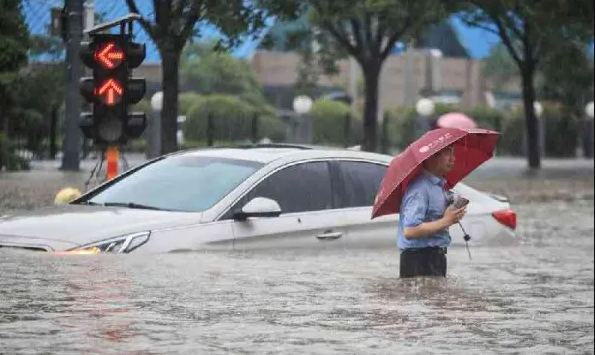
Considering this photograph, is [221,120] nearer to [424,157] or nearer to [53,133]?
[53,133]

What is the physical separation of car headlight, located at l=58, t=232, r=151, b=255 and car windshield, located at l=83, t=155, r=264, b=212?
0.62 m

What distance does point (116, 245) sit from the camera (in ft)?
39.7

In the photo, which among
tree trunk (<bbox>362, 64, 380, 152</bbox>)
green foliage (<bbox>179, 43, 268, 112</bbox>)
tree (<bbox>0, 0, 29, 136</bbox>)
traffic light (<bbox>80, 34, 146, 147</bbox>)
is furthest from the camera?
green foliage (<bbox>179, 43, 268, 112</bbox>)

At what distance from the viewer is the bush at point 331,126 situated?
59.6 meters

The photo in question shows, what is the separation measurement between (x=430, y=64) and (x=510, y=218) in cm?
6194

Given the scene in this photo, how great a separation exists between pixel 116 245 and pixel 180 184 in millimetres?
1285

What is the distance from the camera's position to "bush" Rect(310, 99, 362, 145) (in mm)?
59562

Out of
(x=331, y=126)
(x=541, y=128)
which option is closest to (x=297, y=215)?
(x=331, y=126)

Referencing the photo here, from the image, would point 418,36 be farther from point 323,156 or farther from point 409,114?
point 323,156

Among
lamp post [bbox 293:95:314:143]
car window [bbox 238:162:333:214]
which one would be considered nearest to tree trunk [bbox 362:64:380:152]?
lamp post [bbox 293:95:314:143]

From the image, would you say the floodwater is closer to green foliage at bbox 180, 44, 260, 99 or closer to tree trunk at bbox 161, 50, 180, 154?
tree trunk at bbox 161, 50, 180, 154

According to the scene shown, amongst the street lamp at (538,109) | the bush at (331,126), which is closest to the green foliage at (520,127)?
the street lamp at (538,109)

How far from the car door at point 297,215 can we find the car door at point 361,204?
8cm

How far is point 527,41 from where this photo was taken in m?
46.0
